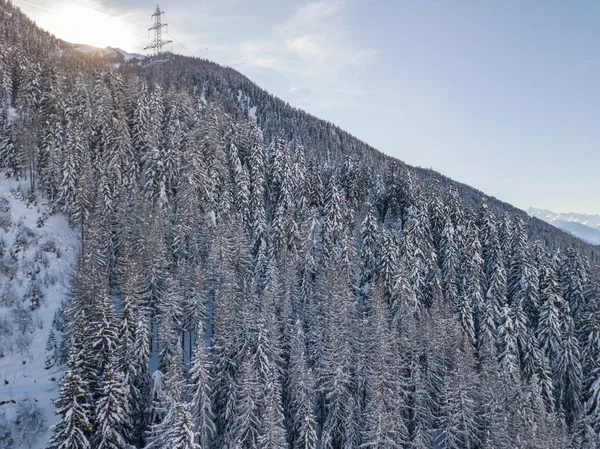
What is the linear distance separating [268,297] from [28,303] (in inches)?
1301

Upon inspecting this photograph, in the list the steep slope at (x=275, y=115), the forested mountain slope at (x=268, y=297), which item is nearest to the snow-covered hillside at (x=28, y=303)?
the forested mountain slope at (x=268, y=297)

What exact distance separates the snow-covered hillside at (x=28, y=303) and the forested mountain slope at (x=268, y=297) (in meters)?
1.86

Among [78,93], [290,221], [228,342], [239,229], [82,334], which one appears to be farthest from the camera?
[78,93]

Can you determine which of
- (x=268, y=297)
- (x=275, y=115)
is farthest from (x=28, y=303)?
(x=275, y=115)

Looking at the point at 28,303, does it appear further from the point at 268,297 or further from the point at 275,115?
the point at 275,115

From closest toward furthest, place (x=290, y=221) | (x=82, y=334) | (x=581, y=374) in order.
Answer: (x=82, y=334) → (x=581, y=374) → (x=290, y=221)

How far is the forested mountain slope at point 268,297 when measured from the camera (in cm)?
3456

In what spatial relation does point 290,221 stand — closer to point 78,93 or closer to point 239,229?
point 239,229

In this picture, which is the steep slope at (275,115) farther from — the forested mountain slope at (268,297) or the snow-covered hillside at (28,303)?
the snow-covered hillside at (28,303)

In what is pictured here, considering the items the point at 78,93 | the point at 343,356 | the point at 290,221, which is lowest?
the point at 343,356

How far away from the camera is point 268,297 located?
141 ft

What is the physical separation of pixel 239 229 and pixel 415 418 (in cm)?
3553

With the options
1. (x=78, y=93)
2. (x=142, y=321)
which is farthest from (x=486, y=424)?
(x=78, y=93)

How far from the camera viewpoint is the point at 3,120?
73.9 m
